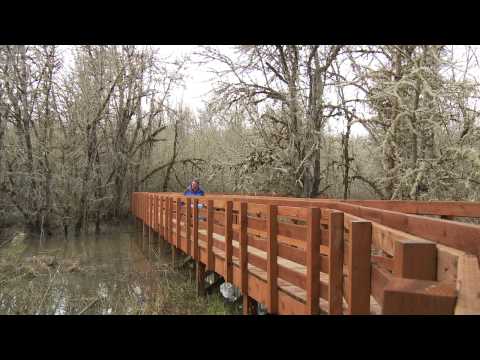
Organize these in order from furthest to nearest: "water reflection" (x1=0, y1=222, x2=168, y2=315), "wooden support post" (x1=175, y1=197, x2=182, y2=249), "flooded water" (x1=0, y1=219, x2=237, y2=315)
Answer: "wooden support post" (x1=175, y1=197, x2=182, y2=249), "water reflection" (x1=0, y1=222, x2=168, y2=315), "flooded water" (x1=0, y1=219, x2=237, y2=315)

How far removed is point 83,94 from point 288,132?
9405 millimetres

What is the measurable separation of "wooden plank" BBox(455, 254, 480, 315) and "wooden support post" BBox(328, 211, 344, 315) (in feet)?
5.87

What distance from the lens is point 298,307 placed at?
4.04 m

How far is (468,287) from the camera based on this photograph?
1262 millimetres

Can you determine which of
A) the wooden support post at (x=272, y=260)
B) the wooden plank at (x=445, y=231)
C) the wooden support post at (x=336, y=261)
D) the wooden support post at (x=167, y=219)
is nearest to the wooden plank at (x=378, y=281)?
the wooden plank at (x=445, y=231)

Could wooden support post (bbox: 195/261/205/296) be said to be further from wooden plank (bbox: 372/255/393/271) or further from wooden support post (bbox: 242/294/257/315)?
wooden plank (bbox: 372/255/393/271)

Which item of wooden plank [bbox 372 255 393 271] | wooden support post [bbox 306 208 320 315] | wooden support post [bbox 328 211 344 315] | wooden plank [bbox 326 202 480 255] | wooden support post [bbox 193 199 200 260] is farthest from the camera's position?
wooden support post [bbox 193 199 200 260]

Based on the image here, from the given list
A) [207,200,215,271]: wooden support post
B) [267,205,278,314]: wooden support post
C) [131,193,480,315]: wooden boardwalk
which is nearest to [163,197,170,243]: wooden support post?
[131,193,480,315]: wooden boardwalk

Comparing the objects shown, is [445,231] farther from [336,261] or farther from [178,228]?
[178,228]

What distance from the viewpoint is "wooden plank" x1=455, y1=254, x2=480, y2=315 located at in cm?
118

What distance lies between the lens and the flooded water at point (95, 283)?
7.70 m

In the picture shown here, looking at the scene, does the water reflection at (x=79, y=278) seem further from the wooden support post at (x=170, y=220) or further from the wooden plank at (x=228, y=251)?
the wooden plank at (x=228, y=251)

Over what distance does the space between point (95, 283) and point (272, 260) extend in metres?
6.71
